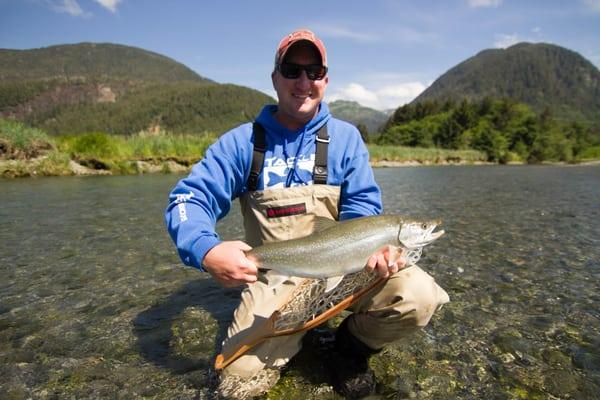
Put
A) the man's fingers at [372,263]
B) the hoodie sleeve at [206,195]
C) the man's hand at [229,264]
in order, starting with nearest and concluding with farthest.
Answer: the man's hand at [229,264], the hoodie sleeve at [206,195], the man's fingers at [372,263]

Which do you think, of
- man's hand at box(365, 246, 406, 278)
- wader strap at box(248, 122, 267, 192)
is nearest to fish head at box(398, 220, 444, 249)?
man's hand at box(365, 246, 406, 278)

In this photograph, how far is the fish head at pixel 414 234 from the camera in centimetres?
298

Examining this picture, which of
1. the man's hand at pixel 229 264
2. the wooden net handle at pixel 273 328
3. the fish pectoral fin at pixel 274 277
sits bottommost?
the wooden net handle at pixel 273 328

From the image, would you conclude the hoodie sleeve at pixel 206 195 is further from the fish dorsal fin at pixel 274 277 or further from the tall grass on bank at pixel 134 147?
the tall grass on bank at pixel 134 147

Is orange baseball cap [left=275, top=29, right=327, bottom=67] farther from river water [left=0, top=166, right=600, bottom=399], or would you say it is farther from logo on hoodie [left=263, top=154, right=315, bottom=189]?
river water [left=0, top=166, right=600, bottom=399]

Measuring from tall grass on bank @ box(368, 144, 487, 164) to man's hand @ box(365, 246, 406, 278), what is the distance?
40.1 meters

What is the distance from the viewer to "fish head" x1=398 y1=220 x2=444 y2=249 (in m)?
2.98

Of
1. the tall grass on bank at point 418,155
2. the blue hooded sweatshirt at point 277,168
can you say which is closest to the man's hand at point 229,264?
the blue hooded sweatshirt at point 277,168

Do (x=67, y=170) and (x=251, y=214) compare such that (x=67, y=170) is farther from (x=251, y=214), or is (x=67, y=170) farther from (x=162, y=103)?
(x=162, y=103)

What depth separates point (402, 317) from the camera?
2.92 metres

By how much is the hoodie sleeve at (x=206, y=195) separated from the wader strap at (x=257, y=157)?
0.06m

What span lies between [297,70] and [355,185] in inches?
47.4

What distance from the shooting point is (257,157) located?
138 inches

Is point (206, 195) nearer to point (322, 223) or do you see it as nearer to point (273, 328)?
point (322, 223)
